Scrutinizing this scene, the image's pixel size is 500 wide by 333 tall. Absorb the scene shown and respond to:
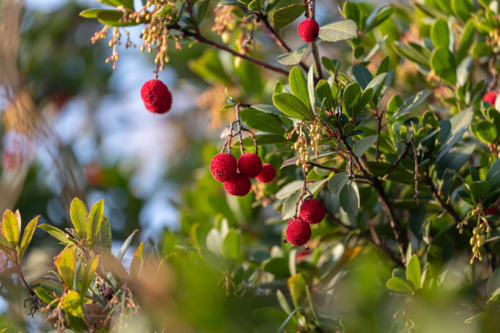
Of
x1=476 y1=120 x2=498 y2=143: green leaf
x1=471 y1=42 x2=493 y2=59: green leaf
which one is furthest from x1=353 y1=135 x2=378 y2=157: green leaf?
x1=471 y1=42 x2=493 y2=59: green leaf

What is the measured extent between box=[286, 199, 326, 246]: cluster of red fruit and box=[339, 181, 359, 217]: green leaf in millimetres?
61

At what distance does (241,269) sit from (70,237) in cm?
58

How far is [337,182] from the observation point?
105cm

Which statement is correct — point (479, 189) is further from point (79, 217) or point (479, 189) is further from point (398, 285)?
point (79, 217)

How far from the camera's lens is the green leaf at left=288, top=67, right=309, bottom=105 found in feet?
3.34

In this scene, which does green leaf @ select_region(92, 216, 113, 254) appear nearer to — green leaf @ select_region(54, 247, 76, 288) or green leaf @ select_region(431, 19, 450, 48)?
green leaf @ select_region(54, 247, 76, 288)

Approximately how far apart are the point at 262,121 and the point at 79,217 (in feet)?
1.84

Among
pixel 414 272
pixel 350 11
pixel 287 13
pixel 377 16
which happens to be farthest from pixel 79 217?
pixel 377 16

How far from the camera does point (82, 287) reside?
970mm

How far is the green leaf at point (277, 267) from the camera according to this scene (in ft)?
4.79

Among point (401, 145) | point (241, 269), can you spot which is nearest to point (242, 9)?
point (401, 145)

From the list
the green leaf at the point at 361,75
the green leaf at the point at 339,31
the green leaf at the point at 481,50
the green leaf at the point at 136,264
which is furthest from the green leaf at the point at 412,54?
the green leaf at the point at 136,264

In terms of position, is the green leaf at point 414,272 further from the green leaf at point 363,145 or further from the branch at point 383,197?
the green leaf at point 363,145

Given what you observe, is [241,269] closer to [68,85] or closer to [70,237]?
[70,237]
